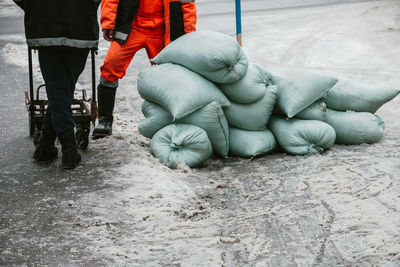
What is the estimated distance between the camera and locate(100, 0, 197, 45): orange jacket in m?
5.11

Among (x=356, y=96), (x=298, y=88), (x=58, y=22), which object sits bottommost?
(x=356, y=96)

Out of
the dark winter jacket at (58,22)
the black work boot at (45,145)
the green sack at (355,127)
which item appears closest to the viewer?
the dark winter jacket at (58,22)

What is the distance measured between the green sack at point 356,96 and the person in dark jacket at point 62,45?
7.08 ft

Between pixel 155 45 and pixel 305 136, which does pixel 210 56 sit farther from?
pixel 305 136

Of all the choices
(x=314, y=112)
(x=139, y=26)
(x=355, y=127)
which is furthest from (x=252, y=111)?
(x=139, y=26)

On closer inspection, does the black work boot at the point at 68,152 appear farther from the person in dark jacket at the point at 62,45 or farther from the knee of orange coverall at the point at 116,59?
the knee of orange coverall at the point at 116,59

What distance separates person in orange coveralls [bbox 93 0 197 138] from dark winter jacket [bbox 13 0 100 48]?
29.0 inches

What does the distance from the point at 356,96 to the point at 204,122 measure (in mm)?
1427

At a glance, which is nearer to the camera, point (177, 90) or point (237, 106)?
point (177, 90)

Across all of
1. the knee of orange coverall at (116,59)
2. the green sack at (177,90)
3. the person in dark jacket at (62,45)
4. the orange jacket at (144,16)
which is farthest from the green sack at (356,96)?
the person in dark jacket at (62,45)

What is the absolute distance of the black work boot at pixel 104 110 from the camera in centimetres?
535

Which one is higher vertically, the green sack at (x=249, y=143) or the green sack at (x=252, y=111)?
the green sack at (x=252, y=111)

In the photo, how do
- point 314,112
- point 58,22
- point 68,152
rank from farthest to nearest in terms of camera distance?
point 314,112, point 68,152, point 58,22

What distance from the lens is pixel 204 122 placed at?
4840mm
